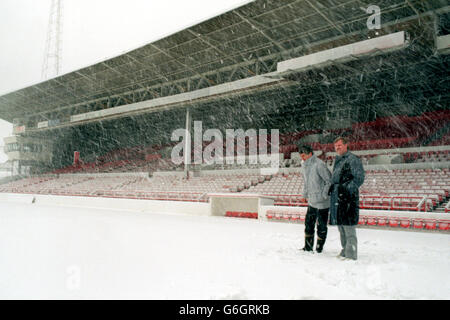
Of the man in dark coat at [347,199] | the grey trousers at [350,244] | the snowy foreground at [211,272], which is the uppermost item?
the man in dark coat at [347,199]

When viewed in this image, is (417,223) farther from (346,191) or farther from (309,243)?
(346,191)

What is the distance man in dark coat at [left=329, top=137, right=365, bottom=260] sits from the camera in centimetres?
379

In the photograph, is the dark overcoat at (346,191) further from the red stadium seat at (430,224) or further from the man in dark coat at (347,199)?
the red stadium seat at (430,224)

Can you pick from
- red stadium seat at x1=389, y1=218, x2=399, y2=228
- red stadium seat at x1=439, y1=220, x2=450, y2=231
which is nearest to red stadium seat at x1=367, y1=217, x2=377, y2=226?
red stadium seat at x1=389, y1=218, x2=399, y2=228

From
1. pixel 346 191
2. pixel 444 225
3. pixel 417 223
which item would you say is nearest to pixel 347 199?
pixel 346 191

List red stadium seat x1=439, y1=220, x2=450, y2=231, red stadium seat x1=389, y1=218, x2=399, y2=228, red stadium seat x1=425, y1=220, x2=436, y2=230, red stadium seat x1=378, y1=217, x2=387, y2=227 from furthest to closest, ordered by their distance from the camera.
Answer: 1. red stadium seat x1=378, y1=217, x2=387, y2=227
2. red stadium seat x1=389, y1=218, x2=399, y2=228
3. red stadium seat x1=425, y1=220, x2=436, y2=230
4. red stadium seat x1=439, y1=220, x2=450, y2=231

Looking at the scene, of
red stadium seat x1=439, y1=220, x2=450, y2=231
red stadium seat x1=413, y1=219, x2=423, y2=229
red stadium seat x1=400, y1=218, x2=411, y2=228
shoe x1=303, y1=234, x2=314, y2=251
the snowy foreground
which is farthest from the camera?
red stadium seat x1=400, y1=218, x2=411, y2=228

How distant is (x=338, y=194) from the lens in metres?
3.94

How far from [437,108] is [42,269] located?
75.1ft

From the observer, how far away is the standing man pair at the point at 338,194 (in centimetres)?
381

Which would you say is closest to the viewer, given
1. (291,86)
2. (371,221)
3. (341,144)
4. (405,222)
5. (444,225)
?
(341,144)

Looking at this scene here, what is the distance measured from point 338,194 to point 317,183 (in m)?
0.40

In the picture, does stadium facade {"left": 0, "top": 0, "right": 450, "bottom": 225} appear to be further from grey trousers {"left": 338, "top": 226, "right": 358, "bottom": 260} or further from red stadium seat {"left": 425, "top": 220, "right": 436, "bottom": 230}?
grey trousers {"left": 338, "top": 226, "right": 358, "bottom": 260}

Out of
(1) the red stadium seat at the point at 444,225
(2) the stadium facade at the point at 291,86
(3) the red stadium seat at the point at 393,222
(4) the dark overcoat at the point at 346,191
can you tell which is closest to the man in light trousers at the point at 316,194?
(4) the dark overcoat at the point at 346,191
